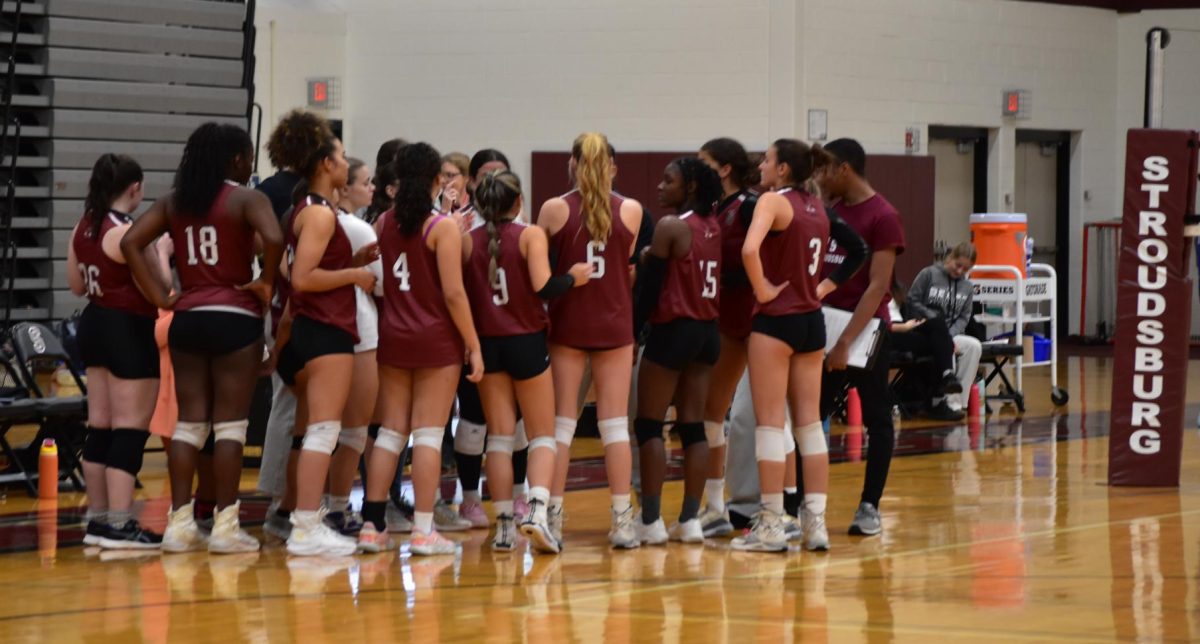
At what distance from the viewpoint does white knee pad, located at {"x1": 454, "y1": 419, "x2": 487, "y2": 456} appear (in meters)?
7.03

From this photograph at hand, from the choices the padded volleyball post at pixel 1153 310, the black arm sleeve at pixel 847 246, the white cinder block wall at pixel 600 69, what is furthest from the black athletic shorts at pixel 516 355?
the white cinder block wall at pixel 600 69

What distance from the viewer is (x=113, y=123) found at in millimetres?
12234

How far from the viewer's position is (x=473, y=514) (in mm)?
7207

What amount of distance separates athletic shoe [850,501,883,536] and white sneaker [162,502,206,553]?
267 centimetres

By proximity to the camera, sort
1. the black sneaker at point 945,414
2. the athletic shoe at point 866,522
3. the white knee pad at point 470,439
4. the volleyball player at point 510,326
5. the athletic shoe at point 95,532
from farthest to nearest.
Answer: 1. the black sneaker at point 945,414
2. the white knee pad at point 470,439
3. the athletic shoe at point 866,522
4. the athletic shoe at point 95,532
5. the volleyball player at point 510,326

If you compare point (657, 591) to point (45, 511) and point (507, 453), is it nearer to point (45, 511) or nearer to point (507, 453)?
point (507, 453)

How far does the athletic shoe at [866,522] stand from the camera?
6.93m

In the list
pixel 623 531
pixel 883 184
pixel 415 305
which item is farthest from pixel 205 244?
pixel 883 184

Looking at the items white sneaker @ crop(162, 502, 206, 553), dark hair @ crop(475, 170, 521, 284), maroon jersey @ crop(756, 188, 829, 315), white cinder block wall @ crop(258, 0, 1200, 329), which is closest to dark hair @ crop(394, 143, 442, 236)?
dark hair @ crop(475, 170, 521, 284)

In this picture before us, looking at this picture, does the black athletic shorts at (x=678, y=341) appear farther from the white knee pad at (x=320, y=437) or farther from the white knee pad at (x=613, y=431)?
the white knee pad at (x=320, y=437)

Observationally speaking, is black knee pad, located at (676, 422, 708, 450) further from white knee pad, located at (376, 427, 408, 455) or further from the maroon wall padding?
the maroon wall padding

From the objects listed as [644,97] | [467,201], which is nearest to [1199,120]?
[644,97]

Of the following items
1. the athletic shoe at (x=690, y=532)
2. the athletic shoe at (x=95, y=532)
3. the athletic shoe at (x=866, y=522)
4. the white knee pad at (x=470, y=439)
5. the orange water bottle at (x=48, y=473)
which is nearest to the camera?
the athletic shoe at (x=95, y=532)

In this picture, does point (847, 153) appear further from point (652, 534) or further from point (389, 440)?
point (389, 440)
